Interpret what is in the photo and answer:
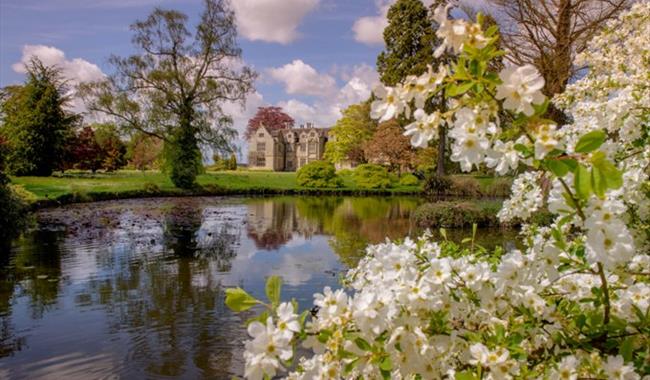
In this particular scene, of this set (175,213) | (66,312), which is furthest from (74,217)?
(66,312)

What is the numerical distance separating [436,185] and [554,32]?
65.4 feet

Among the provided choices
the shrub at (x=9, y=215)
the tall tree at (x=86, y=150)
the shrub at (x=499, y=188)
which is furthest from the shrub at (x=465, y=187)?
the tall tree at (x=86, y=150)

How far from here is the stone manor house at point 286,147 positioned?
65500mm

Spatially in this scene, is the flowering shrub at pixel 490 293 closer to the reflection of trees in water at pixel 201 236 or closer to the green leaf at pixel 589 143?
the green leaf at pixel 589 143

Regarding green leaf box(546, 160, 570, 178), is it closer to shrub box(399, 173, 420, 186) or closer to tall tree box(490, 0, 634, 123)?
tall tree box(490, 0, 634, 123)

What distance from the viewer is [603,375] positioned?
132 cm

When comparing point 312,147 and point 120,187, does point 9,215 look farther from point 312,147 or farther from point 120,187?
point 312,147

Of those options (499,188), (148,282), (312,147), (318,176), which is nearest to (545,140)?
(148,282)

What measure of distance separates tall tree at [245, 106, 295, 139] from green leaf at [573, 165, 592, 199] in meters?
73.2

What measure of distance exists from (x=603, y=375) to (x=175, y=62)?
30.7 meters

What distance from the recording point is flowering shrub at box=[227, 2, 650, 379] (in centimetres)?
123

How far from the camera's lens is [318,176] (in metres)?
38.3

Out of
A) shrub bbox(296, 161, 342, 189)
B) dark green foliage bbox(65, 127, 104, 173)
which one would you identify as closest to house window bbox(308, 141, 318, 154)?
shrub bbox(296, 161, 342, 189)

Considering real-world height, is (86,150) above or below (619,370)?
above
